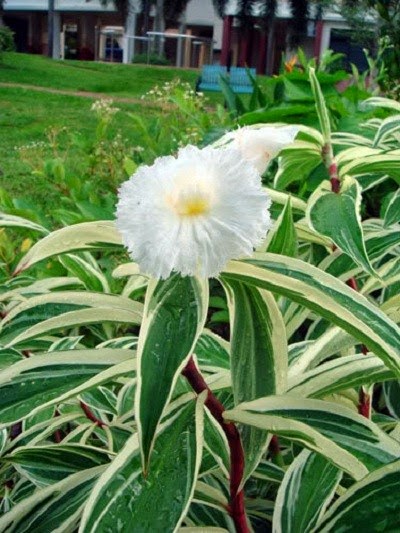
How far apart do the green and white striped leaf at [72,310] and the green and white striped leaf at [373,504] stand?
21 cm

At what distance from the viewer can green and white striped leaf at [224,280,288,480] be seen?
2.09 feet

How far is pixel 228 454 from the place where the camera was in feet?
2.39

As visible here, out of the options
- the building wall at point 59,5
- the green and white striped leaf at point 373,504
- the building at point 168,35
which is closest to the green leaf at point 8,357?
the green and white striped leaf at point 373,504

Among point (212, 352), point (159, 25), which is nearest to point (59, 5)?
point (159, 25)

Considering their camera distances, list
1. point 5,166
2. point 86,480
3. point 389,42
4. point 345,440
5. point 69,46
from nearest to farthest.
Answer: point 345,440, point 86,480, point 389,42, point 5,166, point 69,46

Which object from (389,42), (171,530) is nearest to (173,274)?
(171,530)

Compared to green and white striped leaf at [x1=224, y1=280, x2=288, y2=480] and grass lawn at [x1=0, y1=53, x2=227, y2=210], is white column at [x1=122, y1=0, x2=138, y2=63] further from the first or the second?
green and white striped leaf at [x1=224, y1=280, x2=288, y2=480]

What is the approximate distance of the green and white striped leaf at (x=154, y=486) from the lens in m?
0.57

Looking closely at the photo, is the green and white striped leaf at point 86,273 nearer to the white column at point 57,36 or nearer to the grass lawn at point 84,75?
the grass lawn at point 84,75

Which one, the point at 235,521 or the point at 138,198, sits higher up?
the point at 138,198

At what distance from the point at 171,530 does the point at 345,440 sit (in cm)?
16

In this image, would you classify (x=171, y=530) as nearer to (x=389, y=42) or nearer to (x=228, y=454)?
(x=228, y=454)

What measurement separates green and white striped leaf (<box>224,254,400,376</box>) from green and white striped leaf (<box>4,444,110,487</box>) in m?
0.30

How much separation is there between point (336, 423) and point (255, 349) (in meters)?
0.09
